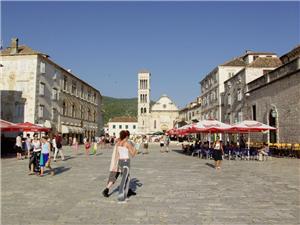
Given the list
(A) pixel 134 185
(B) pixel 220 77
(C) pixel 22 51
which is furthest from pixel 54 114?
(A) pixel 134 185

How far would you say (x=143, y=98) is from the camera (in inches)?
3979

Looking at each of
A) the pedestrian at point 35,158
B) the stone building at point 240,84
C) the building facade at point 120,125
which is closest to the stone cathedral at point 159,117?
the building facade at point 120,125

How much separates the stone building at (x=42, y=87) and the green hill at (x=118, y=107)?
102 meters

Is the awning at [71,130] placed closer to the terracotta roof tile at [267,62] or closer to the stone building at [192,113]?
the stone building at [192,113]

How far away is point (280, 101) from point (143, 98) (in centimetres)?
7886

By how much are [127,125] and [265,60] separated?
8295 cm

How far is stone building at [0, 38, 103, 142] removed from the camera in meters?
34.3

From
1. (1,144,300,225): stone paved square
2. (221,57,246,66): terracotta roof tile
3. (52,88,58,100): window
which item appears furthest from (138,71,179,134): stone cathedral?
(1,144,300,225): stone paved square

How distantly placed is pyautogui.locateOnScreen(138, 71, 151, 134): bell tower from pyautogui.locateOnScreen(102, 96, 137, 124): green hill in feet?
164

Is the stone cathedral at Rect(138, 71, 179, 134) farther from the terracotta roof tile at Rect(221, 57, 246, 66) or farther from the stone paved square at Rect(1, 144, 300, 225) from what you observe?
the stone paved square at Rect(1, 144, 300, 225)

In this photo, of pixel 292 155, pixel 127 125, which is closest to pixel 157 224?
pixel 292 155

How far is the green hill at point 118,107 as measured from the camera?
154 m

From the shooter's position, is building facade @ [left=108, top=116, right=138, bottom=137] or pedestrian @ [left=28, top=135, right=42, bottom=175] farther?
building facade @ [left=108, top=116, right=138, bottom=137]

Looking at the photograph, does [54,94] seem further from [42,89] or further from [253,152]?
[253,152]
